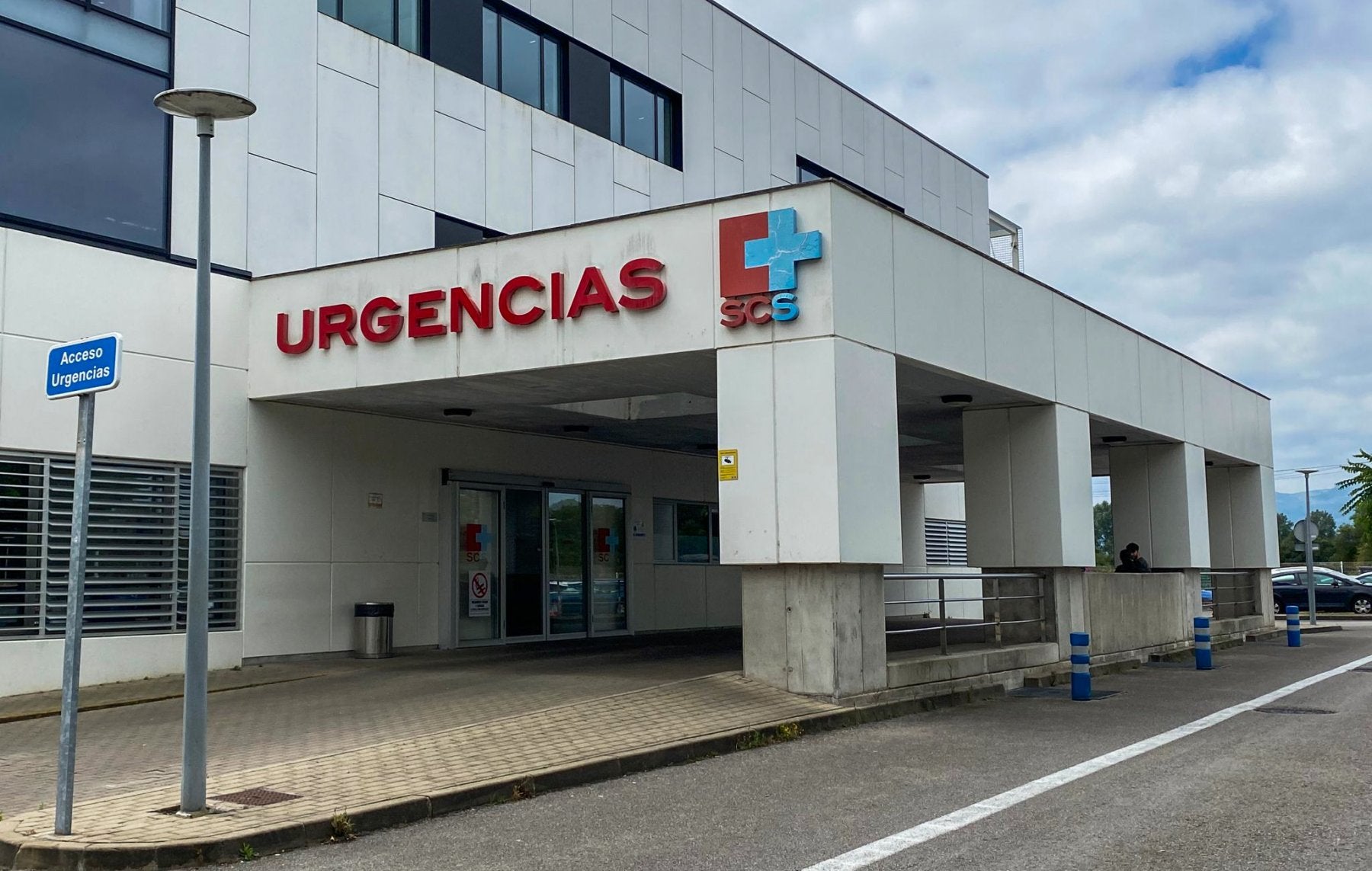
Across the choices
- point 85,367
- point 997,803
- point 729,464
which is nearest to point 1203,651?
point 729,464

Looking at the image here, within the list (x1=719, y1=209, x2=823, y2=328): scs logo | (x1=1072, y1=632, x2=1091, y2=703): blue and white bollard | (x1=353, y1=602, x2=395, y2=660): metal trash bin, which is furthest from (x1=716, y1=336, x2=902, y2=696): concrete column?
(x1=353, y1=602, x2=395, y2=660): metal trash bin

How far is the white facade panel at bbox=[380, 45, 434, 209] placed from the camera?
777 inches

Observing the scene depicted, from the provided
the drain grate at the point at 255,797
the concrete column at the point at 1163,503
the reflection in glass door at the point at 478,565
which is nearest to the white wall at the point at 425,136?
the reflection in glass door at the point at 478,565

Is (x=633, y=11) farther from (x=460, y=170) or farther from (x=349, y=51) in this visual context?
(x=349, y=51)

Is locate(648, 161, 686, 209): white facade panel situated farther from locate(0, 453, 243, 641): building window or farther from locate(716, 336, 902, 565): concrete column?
locate(716, 336, 902, 565): concrete column

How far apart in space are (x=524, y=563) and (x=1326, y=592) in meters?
30.4

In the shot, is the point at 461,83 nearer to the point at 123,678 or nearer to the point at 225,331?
the point at 225,331

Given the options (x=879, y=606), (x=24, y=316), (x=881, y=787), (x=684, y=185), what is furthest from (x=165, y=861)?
(x=684, y=185)

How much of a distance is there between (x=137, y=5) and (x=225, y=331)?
4175mm

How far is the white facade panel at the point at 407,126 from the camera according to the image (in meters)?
19.7

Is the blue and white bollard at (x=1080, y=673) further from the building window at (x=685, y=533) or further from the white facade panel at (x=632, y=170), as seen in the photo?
the white facade panel at (x=632, y=170)

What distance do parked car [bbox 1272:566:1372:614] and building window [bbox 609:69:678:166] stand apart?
1006 inches

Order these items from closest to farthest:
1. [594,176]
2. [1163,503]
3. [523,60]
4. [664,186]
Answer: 1. [523,60]
2. [594,176]
3. [1163,503]
4. [664,186]

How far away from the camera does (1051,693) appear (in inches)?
642
